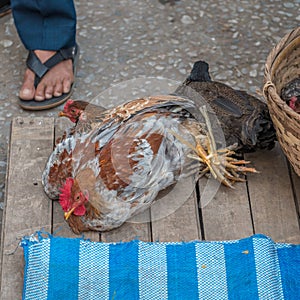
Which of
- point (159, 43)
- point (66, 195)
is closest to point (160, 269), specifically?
point (66, 195)

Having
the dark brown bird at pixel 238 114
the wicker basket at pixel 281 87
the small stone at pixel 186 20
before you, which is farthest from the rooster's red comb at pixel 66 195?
the small stone at pixel 186 20

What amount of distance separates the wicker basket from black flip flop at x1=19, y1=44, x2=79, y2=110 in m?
1.03

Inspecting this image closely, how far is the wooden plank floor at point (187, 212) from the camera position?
1865 millimetres

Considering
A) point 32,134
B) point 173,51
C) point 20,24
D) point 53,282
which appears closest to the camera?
point 53,282

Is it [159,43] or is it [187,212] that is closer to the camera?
[187,212]

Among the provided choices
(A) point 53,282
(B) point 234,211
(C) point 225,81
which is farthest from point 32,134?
(C) point 225,81

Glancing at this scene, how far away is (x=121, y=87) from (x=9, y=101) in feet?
1.63

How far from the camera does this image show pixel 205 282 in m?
1.75

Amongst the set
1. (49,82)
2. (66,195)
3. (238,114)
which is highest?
(238,114)

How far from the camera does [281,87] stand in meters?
2.08

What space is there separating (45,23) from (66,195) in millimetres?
1117

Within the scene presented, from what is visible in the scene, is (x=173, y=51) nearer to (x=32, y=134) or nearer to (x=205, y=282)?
(x=32, y=134)

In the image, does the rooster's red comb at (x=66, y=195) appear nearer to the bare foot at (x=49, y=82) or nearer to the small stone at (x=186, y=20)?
the bare foot at (x=49, y=82)

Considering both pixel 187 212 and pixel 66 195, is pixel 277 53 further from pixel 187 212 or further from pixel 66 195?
pixel 66 195
